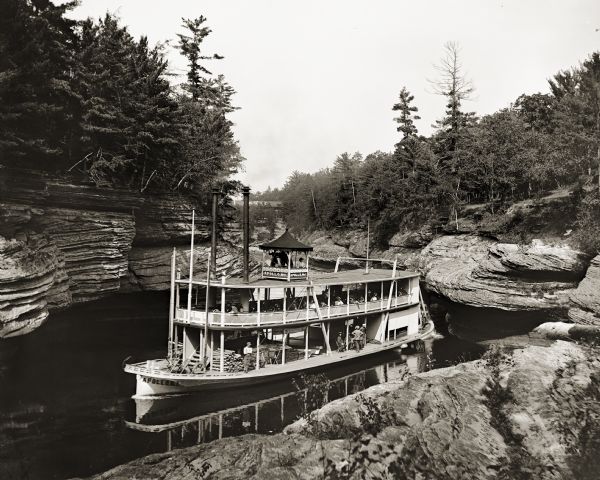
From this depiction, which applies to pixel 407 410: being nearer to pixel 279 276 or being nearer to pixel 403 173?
pixel 279 276

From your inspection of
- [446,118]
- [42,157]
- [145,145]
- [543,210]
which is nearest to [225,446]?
[42,157]

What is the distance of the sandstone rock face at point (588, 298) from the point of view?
22516 millimetres

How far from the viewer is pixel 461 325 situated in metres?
31.4

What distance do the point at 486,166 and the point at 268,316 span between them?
3007cm

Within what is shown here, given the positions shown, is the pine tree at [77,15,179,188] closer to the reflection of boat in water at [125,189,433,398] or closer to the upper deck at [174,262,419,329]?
the reflection of boat in water at [125,189,433,398]

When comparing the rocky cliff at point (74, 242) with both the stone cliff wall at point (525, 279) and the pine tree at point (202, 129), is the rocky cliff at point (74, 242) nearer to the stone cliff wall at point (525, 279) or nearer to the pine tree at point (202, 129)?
the pine tree at point (202, 129)

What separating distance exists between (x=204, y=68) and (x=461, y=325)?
113 feet

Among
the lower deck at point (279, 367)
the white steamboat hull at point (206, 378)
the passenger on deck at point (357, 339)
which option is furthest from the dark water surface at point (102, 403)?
the passenger on deck at point (357, 339)

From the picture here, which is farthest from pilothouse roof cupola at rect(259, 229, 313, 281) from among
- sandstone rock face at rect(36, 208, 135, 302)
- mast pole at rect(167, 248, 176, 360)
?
sandstone rock face at rect(36, 208, 135, 302)

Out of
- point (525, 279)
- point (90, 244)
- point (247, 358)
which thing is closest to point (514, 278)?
point (525, 279)

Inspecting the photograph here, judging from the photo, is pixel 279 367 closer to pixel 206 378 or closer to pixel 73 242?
pixel 206 378

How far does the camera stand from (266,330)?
21.8 m

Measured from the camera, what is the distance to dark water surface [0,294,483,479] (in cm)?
1338

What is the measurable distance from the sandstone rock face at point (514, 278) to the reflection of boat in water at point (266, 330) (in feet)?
15.8
